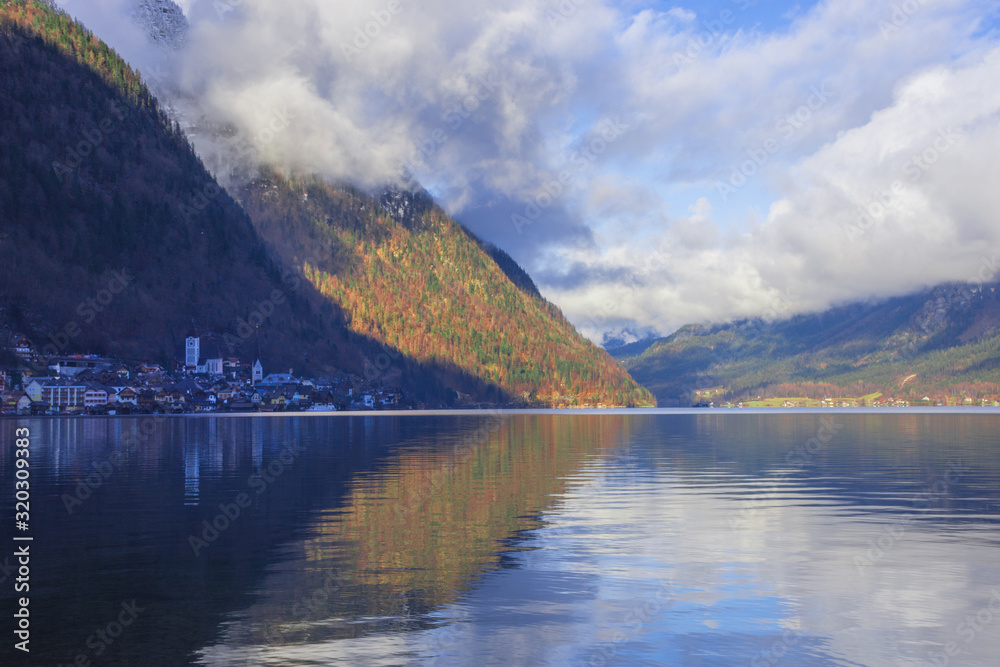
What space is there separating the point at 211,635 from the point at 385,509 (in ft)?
73.9

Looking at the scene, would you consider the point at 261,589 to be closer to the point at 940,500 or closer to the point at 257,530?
the point at 257,530

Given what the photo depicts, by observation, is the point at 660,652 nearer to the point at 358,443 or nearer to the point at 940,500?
the point at 940,500

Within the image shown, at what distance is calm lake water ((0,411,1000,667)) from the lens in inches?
859

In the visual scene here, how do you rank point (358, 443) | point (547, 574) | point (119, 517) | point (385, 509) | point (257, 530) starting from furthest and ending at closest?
point (358, 443), point (385, 509), point (119, 517), point (257, 530), point (547, 574)

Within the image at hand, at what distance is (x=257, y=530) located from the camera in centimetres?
3884

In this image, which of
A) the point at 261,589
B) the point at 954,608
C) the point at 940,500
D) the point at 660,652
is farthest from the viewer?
the point at 940,500

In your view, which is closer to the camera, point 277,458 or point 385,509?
point 385,509

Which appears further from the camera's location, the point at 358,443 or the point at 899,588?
the point at 358,443

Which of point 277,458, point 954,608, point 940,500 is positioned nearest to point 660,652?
point 954,608

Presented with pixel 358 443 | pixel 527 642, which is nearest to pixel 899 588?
pixel 527 642

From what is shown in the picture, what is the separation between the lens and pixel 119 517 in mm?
41688

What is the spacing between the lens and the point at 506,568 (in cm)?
3073

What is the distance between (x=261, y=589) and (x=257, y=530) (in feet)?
38.8

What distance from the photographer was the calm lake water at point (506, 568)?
21812 mm
